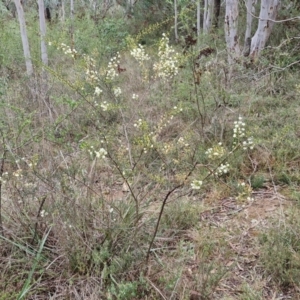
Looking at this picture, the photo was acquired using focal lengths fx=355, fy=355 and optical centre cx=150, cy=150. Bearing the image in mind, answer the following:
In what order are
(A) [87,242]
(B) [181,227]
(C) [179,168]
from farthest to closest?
(C) [179,168], (B) [181,227], (A) [87,242]

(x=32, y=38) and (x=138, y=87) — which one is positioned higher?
(x=32, y=38)

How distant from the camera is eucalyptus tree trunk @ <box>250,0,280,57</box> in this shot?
4844 mm

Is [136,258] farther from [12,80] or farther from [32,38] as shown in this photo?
[32,38]

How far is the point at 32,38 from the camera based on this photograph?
687 cm

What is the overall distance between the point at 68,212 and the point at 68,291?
0.45m

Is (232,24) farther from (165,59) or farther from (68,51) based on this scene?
(68,51)

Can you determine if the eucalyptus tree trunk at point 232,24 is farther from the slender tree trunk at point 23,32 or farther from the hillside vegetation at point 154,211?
the slender tree trunk at point 23,32

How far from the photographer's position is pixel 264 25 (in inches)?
196

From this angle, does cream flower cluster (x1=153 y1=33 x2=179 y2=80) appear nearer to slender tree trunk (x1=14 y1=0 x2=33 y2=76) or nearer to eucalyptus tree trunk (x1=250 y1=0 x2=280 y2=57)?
eucalyptus tree trunk (x1=250 y1=0 x2=280 y2=57)

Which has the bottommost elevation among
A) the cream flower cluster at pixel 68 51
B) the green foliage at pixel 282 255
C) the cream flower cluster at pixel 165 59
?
the green foliage at pixel 282 255

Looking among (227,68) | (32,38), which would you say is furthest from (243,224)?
(32,38)

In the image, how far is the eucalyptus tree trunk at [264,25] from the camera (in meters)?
4.84

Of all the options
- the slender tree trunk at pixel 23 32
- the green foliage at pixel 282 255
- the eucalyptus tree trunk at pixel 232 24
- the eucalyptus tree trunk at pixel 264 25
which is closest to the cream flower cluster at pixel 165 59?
the green foliage at pixel 282 255

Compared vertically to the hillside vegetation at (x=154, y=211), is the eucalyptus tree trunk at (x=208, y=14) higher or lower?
higher
